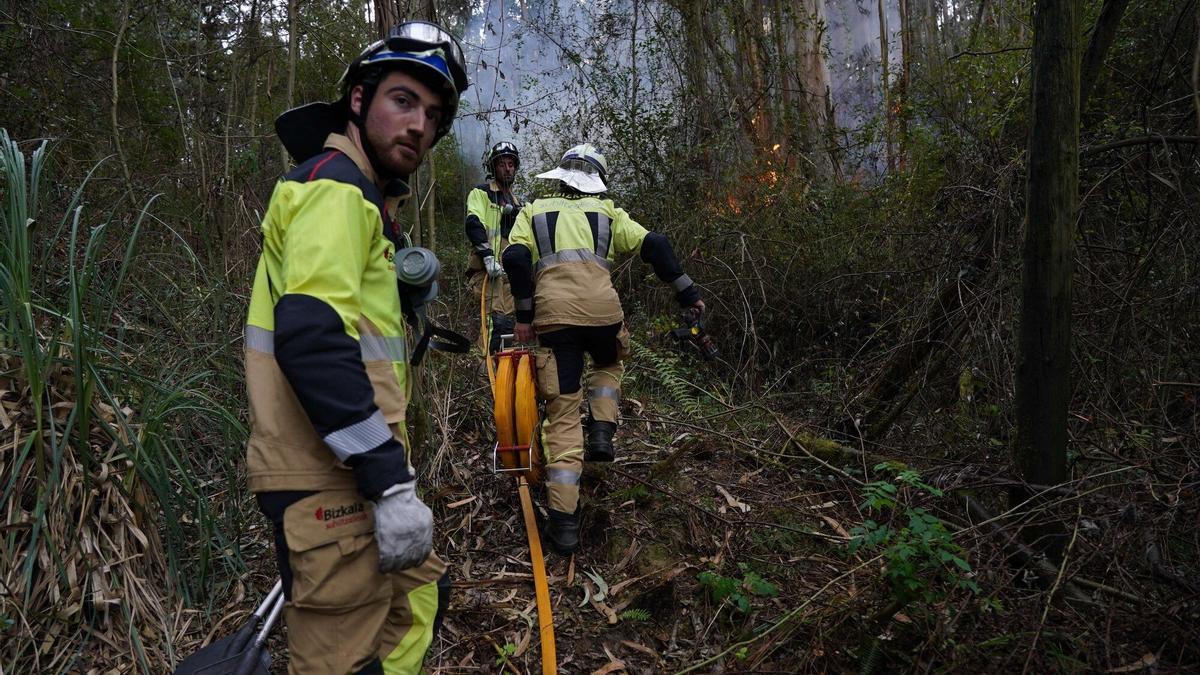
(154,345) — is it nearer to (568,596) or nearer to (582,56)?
(568,596)

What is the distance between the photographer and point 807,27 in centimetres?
1016

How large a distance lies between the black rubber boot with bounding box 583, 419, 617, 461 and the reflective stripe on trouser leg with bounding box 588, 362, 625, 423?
0.04 meters

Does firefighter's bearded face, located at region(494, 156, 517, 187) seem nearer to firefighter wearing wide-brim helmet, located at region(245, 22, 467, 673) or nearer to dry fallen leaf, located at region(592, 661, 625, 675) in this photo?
firefighter wearing wide-brim helmet, located at region(245, 22, 467, 673)

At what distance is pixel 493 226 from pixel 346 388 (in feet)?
18.0

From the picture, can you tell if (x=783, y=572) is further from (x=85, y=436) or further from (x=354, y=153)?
(x=85, y=436)

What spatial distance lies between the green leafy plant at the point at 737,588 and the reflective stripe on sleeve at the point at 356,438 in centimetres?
191

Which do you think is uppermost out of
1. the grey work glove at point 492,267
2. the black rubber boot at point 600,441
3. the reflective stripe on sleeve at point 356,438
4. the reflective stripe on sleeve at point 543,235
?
the reflective stripe on sleeve at point 543,235

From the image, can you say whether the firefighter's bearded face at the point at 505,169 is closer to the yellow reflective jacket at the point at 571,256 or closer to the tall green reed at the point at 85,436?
the yellow reflective jacket at the point at 571,256

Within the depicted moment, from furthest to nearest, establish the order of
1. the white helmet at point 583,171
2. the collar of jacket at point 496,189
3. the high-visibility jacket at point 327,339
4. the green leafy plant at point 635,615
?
1. the collar of jacket at point 496,189
2. the white helmet at point 583,171
3. the green leafy plant at point 635,615
4. the high-visibility jacket at point 327,339

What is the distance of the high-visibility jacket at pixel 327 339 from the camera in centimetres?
163

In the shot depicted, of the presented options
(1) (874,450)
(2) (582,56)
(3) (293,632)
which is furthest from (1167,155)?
(2) (582,56)

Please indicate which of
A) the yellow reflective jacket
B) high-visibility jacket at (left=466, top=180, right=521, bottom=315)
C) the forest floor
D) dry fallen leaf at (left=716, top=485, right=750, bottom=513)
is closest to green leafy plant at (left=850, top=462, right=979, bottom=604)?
the forest floor

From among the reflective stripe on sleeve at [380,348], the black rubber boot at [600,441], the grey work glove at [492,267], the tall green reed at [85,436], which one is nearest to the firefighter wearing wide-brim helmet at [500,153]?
the grey work glove at [492,267]

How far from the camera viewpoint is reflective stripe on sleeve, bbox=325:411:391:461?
164 centimetres
